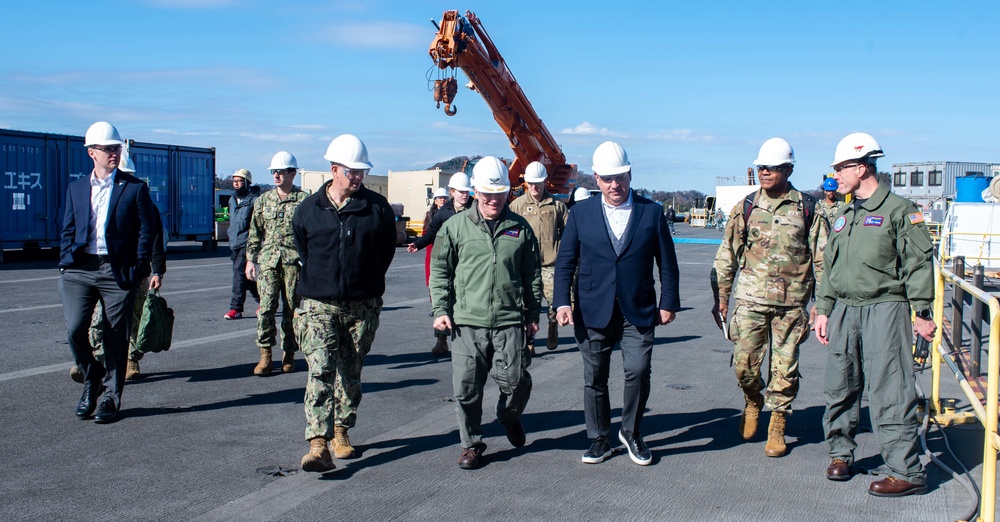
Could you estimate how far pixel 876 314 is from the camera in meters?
4.98

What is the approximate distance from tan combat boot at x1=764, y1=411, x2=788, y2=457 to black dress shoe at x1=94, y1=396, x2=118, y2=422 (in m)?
4.54

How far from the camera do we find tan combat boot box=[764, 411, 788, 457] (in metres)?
5.64

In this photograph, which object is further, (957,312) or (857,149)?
(957,312)

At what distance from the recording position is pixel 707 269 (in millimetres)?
22719

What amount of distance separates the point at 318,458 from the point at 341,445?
0.44 metres

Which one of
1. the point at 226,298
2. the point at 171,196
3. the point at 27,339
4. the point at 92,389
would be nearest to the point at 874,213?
the point at 92,389

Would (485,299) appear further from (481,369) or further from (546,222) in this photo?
(546,222)

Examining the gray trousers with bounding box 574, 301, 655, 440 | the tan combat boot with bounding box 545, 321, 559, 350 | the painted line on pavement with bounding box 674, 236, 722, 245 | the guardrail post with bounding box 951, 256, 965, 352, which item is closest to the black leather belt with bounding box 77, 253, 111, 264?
the gray trousers with bounding box 574, 301, 655, 440

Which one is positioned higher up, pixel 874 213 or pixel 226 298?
pixel 874 213

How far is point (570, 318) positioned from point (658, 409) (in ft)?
6.29

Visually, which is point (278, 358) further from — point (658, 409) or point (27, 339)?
point (658, 409)

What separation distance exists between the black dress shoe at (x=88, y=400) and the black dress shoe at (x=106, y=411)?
7cm

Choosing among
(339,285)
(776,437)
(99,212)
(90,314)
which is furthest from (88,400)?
(776,437)

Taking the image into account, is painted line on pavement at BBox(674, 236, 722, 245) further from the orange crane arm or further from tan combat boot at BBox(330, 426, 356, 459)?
tan combat boot at BBox(330, 426, 356, 459)
